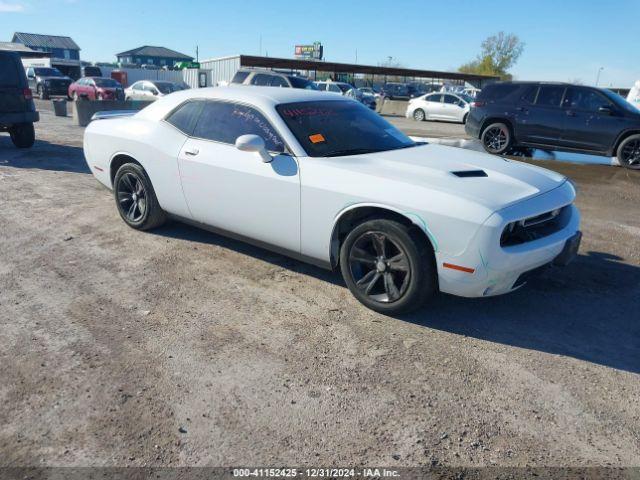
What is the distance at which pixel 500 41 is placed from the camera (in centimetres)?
8962

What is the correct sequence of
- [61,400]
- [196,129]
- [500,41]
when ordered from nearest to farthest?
[61,400], [196,129], [500,41]

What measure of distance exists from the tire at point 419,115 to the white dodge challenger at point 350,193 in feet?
65.7

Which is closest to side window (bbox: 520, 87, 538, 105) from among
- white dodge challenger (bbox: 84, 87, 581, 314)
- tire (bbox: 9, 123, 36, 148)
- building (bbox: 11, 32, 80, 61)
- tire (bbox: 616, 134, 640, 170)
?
tire (bbox: 616, 134, 640, 170)

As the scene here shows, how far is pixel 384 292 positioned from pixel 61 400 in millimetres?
2143

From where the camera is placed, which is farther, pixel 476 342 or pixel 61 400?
pixel 476 342

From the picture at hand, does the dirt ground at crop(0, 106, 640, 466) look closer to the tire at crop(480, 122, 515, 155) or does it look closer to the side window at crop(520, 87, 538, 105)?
the tire at crop(480, 122, 515, 155)

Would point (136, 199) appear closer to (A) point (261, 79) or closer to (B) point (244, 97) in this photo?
(B) point (244, 97)

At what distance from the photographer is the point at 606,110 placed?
10.4 m

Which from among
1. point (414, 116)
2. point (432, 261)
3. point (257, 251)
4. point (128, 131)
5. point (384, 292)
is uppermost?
point (128, 131)

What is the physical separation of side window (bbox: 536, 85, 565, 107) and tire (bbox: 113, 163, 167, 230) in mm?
9191

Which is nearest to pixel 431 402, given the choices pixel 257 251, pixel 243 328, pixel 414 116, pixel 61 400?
pixel 243 328

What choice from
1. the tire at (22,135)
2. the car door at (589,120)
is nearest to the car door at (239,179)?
the tire at (22,135)

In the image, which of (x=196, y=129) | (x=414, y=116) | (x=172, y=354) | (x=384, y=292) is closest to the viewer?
(x=172, y=354)

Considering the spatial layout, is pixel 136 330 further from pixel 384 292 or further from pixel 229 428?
pixel 384 292
